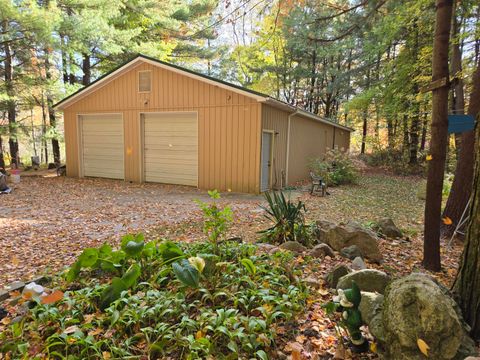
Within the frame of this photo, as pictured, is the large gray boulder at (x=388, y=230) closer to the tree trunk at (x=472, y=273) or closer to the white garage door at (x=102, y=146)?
the tree trunk at (x=472, y=273)

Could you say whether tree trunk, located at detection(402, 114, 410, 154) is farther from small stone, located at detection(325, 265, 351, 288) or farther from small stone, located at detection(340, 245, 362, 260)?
small stone, located at detection(325, 265, 351, 288)

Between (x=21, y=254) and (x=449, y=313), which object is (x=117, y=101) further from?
(x=449, y=313)

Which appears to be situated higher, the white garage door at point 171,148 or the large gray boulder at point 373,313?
the white garage door at point 171,148

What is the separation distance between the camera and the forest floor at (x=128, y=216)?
146 inches

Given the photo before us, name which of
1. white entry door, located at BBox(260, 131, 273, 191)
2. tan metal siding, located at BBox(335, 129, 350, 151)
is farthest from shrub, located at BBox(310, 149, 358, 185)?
tan metal siding, located at BBox(335, 129, 350, 151)

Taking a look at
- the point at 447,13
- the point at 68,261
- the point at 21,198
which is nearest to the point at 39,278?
the point at 68,261

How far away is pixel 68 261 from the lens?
3.57 metres

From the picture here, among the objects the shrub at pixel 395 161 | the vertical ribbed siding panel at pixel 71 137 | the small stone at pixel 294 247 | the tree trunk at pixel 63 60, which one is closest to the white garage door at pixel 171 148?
the vertical ribbed siding panel at pixel 71 137

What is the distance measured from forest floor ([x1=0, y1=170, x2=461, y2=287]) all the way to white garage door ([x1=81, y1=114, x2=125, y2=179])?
3.18ft

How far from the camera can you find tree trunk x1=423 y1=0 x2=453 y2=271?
2.92 m

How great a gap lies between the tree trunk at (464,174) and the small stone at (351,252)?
2.10m

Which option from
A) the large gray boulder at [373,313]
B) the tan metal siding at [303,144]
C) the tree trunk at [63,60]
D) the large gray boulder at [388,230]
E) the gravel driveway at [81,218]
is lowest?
the gravel driveway at [81,218]

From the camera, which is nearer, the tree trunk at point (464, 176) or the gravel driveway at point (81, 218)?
the gravel driveway at point (81, 218)

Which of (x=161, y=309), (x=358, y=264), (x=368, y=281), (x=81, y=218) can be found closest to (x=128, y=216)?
(x=81, y=218)
